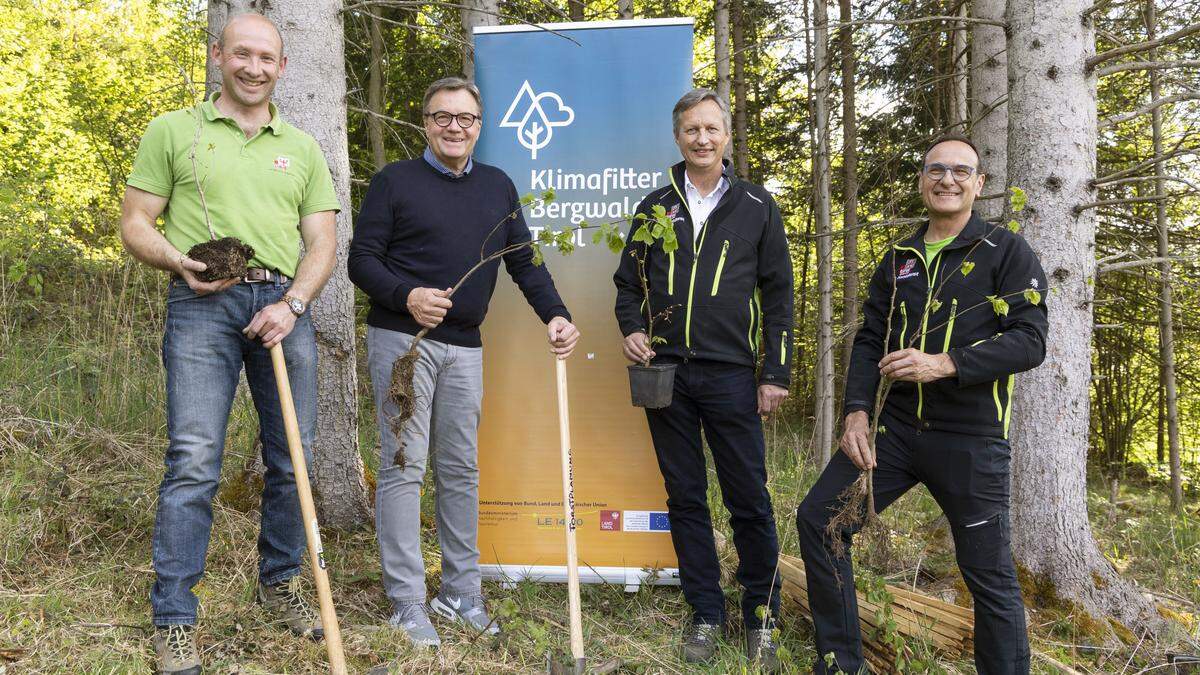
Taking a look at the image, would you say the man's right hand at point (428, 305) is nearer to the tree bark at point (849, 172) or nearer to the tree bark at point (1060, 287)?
the tree bark at point (1060, 287)

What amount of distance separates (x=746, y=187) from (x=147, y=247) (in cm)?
213

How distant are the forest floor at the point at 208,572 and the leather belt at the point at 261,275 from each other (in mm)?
1288

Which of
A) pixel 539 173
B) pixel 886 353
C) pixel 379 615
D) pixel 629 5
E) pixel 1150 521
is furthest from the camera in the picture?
pixel 629 5

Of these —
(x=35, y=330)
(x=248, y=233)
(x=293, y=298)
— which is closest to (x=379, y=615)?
(x=293, y=298)

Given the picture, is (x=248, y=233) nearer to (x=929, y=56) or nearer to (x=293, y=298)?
(x=293, y=298)

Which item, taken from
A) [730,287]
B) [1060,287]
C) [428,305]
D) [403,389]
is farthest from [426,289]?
[1060,287]

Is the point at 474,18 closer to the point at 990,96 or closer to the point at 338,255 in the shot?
the point at 338,255

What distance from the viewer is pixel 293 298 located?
8.82ft

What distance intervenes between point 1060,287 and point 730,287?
1.50 meters

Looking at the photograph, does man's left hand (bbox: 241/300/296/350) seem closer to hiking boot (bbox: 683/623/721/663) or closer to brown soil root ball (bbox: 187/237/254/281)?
brown soil root ball (bbox: 187/237/254/281)

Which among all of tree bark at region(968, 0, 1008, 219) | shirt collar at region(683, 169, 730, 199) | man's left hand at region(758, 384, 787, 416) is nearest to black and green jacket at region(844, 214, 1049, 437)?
man's left hand at region(758, 384, 787, 416)

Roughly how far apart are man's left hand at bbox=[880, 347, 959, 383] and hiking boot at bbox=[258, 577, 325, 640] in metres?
2.23

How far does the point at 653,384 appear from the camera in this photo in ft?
9.45

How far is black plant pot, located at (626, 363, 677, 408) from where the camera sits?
113 inches
